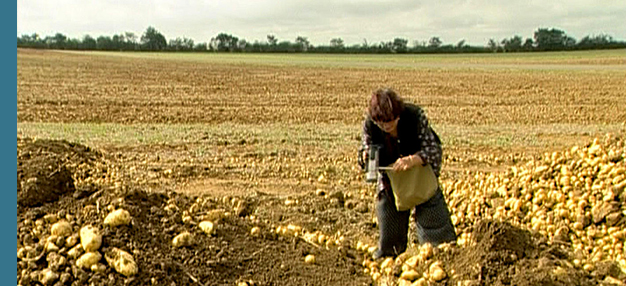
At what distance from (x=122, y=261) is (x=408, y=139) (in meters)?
2.02

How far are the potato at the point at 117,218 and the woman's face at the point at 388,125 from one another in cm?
172

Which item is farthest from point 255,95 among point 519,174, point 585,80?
point 519,174

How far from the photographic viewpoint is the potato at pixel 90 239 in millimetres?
3945

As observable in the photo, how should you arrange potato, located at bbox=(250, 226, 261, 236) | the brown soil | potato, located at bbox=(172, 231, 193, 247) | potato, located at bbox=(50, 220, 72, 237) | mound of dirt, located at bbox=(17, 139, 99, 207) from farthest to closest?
mound of dirt, located at bbox=(17, 139, 99, 207)
potato, located at bbox=(250, 226, 261, 236)
potato, located at bbox=(172, 231, 193, 247)
potato, located at bbox=(50, 220, 72, 237)
the brown soil

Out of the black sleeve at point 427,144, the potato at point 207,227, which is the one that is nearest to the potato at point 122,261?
the potato at point 207,227

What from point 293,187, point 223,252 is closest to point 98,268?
point 223,252

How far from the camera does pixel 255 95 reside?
20078 mm

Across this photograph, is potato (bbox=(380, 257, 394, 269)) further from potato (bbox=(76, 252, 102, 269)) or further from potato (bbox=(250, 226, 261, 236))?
Result: potato (bbox=(76, 252, 102, 269))

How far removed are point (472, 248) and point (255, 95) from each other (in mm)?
16364

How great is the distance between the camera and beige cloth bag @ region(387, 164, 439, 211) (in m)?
4.68

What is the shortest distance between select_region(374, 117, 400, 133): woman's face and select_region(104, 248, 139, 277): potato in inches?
69.9

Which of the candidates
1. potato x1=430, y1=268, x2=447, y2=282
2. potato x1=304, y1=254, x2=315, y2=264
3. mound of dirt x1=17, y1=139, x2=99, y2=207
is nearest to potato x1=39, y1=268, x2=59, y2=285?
mound of dirt x1=17, y1=139, x2=99, y2=207

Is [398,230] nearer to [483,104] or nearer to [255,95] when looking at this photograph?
[483,104]

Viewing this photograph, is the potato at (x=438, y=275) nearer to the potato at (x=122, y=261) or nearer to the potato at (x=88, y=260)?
the potato at (x=122, y=261)
